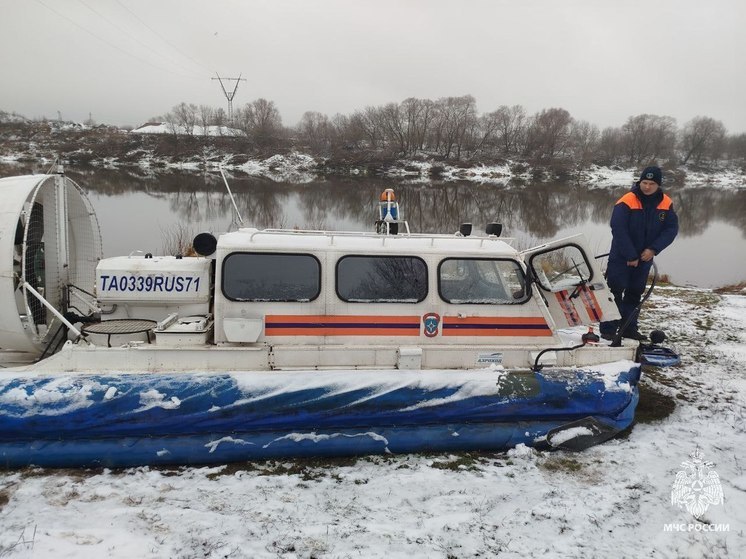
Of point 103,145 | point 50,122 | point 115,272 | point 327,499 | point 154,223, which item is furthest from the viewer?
point 50,122

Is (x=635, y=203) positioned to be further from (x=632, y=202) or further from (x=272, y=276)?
(x=272, y=276)

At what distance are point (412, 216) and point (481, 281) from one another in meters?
14.9

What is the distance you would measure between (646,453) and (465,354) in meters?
1.62

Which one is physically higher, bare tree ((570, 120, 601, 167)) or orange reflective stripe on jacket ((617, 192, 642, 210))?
bare tree ((570, 120, 601, 167))

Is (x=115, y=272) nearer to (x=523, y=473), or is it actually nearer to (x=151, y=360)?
(x=151, y=360)

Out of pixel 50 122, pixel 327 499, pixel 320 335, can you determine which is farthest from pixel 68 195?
pixel 50 122

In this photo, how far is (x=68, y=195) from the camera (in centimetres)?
474

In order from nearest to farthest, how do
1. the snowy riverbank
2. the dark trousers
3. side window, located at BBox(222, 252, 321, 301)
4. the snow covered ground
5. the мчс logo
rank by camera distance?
the snow covered ground → the мчс logo → side window, located at BBox(222, 252, 321, 301) → the dark trousers → the snowy riverbank

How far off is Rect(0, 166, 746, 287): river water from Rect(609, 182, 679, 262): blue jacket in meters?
7.26

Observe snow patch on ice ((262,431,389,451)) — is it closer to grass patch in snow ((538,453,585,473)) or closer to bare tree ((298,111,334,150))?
grass patch in snow ((538,453,585,473))

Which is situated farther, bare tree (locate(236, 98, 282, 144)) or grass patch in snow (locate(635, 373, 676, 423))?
bare tree (locate(236, 98, 282, 144))

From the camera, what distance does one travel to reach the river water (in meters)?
13.6

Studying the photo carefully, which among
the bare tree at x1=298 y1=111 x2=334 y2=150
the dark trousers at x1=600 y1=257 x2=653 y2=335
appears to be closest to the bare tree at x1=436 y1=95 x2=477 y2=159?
the bare tree at x1=298 y1=111 x2=334 y2=150

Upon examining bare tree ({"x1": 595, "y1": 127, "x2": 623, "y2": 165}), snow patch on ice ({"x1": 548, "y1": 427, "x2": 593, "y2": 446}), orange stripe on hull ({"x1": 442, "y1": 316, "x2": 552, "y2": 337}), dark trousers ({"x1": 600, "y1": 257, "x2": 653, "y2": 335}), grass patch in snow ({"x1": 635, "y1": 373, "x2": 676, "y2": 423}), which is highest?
bare tree ({"x1": 595, "y1": 127, "x2": 623, "y2": 165})
